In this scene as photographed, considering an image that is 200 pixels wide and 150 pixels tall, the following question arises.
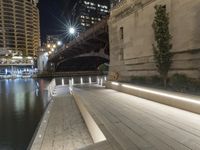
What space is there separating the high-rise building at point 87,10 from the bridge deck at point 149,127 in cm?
13167

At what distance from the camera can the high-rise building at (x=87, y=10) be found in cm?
13925

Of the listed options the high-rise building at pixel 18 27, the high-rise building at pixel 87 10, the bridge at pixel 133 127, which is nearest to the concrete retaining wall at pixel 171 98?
the bridge at pixel 133 127

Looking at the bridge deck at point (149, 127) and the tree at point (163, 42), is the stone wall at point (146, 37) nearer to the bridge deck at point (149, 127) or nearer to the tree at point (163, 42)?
the tree at point (163, 42)

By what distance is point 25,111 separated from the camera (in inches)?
932

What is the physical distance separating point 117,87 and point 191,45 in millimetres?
7910

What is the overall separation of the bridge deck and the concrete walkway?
0.81 metres

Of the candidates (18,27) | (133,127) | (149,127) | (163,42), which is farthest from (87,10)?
(149,127)

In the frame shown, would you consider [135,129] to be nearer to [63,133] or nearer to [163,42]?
[63,133]

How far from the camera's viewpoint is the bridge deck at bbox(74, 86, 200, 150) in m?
6.03

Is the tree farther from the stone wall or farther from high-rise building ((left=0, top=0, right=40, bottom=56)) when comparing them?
high-rise building ((left=0, top=0, right=40, bottom=56))

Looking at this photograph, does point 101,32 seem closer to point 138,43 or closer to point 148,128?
point 138,43

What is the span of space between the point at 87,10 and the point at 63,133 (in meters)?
139

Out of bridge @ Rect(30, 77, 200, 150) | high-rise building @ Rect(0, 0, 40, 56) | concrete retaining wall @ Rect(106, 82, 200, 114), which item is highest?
high-rise building @ Rect(0, 0, 40, 56)

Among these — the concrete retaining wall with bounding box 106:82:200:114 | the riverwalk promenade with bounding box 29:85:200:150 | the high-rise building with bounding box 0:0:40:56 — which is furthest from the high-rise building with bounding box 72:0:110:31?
the riverwalk promenade with bounding box 29:85:200:150
